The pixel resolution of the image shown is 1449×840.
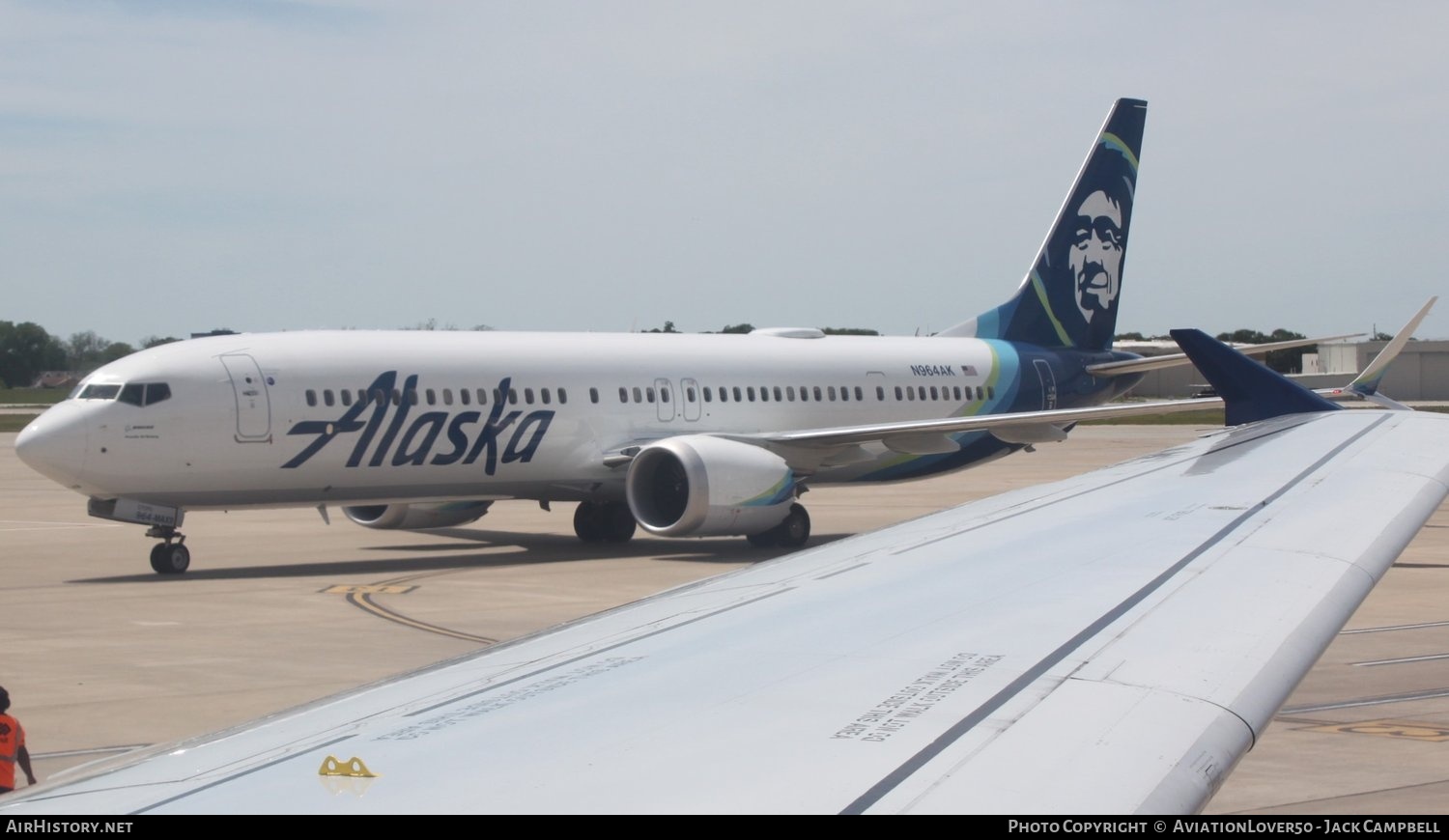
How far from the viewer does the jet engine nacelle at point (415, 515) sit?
21719 millimetres

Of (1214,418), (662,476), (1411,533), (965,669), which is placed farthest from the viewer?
(1214,418)

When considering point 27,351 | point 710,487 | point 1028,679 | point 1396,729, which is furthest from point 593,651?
point 27,351

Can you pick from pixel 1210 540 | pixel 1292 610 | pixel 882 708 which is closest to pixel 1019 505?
pixel 1210 540

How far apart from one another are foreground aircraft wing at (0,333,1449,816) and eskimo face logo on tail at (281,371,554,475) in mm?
14117

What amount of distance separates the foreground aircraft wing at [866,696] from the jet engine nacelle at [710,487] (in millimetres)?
13836

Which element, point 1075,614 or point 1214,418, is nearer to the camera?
point 1075,614

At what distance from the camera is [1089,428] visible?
61.6 metres

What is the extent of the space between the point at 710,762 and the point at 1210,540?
2916mm

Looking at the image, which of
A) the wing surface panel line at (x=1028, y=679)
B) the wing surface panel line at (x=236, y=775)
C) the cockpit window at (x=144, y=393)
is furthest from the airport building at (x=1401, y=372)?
the wing surface panel line at (x=236, y=775)

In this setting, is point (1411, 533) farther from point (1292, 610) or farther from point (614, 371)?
point (614, 371)

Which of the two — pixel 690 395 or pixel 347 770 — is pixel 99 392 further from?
pixel 347 770

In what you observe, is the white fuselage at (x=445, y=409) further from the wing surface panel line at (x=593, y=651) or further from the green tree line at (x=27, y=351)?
the green tree line at (x=27, y=351)

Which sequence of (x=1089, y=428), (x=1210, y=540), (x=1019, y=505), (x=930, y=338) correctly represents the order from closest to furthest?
1. (x=1210, y=540)
2. (x=1019, y=505)
3. (x=930, y=338)
4. (x=1089, y=428)

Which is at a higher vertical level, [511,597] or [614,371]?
[614,371]
